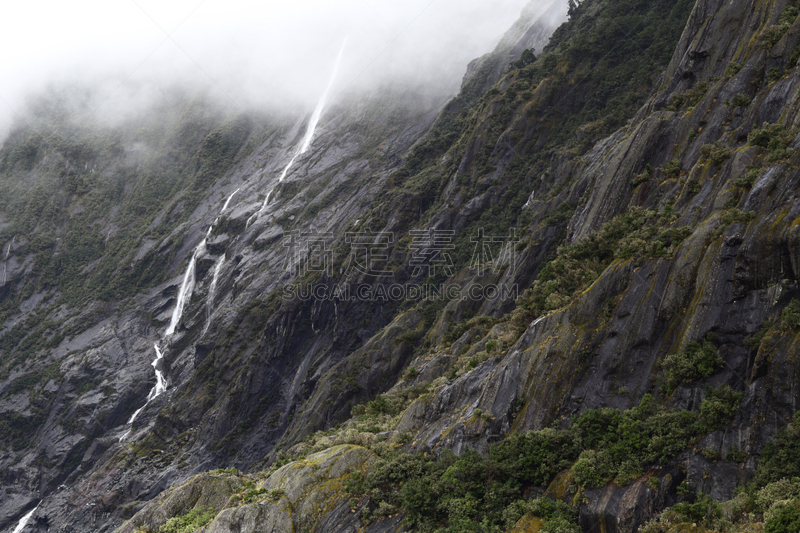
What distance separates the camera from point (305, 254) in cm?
5806

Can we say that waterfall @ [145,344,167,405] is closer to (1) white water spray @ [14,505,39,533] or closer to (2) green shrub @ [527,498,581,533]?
(1) white water spray @ [14,505,39,533]

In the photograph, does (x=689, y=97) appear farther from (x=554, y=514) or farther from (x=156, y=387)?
(x=156, y=387)

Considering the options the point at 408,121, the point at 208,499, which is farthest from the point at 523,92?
the point at 208,499

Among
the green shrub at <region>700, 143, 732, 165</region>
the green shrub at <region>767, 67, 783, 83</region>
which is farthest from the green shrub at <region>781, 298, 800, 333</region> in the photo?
the green shrub at <region>767, 67, 783, 83</region>

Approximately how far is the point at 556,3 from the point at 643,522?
82209 mm

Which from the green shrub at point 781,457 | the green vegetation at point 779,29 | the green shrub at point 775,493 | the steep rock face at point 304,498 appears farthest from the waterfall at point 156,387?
the green vegetation at point 779,29

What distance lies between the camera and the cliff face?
12.7 m

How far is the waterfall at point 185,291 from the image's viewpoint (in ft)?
223

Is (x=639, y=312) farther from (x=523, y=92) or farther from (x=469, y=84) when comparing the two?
(x=469, y=84)

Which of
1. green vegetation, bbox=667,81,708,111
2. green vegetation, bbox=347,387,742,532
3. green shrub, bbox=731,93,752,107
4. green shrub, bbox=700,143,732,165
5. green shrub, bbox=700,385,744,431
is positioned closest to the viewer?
green shrub, bbox=700,385,744,431

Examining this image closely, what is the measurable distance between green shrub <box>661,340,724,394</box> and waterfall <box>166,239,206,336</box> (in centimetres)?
6539

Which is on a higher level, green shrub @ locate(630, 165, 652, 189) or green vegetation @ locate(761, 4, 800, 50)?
green vegetation @ locate(761, 4, 800, 50)

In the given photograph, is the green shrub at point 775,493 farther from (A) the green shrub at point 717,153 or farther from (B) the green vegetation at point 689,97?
(B) the green vegetation at point 689,97

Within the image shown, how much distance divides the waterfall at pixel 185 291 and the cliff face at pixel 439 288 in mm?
1258
